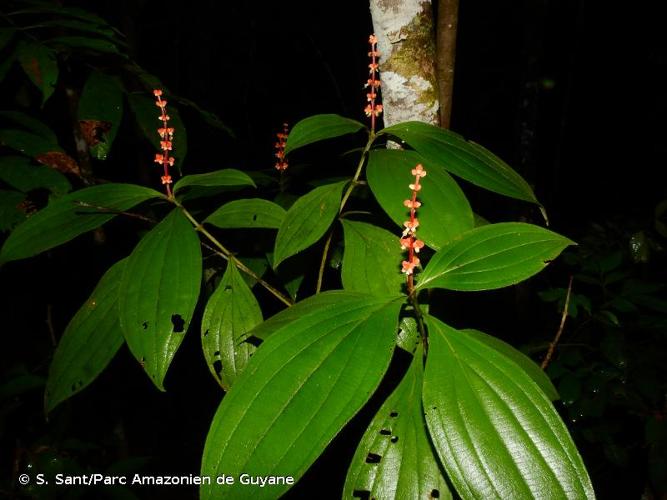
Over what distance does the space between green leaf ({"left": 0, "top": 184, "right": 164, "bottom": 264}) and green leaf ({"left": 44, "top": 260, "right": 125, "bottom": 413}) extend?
0.19 m

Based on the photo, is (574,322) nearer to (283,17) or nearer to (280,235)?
(280,235)

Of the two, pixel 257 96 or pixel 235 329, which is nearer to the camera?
pixel 235 329

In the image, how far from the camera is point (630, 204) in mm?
7156

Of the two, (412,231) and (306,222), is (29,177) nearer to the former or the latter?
(306,222)

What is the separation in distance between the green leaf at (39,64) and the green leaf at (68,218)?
55cm

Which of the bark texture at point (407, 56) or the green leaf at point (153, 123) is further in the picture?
the green leaf at point (153, 123)

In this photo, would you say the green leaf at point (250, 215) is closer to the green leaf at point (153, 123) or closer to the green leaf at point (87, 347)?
the green leaf at point (87, 347)

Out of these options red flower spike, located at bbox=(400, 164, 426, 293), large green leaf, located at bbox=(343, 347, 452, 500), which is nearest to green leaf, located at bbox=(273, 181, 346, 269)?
red flower spike, located at bbox=(400, 164, 426, 293)

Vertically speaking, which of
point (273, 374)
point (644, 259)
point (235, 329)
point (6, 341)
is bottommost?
point (6, 341)

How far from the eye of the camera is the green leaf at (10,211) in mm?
1369

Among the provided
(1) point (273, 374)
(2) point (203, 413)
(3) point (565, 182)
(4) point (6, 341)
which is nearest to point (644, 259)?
(1) point (273, 374)

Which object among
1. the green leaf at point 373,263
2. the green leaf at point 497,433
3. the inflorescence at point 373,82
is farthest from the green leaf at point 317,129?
the green leaf at point 497,433

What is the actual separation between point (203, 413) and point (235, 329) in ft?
10.6

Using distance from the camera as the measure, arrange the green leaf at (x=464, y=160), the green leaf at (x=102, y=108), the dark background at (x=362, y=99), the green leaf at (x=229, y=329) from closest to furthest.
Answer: the green leaf at (x=464, y=160) → the green leaf at (x=229, y=329) → the green leaf at (x=102, y=108) → the dark background at (x=362, y=99)
